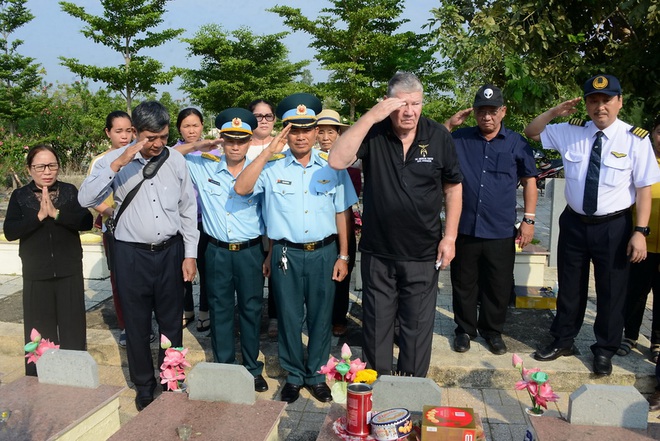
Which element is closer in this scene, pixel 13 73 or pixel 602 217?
pixel 602 217

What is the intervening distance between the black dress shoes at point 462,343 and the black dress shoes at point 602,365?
2.92ft

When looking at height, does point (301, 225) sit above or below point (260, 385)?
above

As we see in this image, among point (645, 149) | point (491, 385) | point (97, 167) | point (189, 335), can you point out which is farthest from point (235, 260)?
point (645, 149)

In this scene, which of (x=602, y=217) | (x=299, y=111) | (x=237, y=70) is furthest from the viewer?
(x=237, y=70)

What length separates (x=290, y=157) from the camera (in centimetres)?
360

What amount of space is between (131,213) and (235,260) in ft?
2.41

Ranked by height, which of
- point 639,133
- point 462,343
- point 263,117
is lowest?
point 462,343

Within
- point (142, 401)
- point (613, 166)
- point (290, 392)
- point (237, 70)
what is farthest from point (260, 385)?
point (237, 70)

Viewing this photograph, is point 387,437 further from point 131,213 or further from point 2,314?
point 2,314

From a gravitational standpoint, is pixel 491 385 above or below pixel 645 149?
below

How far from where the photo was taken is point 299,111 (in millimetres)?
3447

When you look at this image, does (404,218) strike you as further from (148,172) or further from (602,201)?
(148,172)

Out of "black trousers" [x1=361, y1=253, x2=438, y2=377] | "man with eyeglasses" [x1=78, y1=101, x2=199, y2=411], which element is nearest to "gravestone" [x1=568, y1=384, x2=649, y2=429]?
"black trousers" [x1=361, y1=253, x2=438, y2=377]

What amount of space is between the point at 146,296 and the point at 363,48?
20.8 metres
